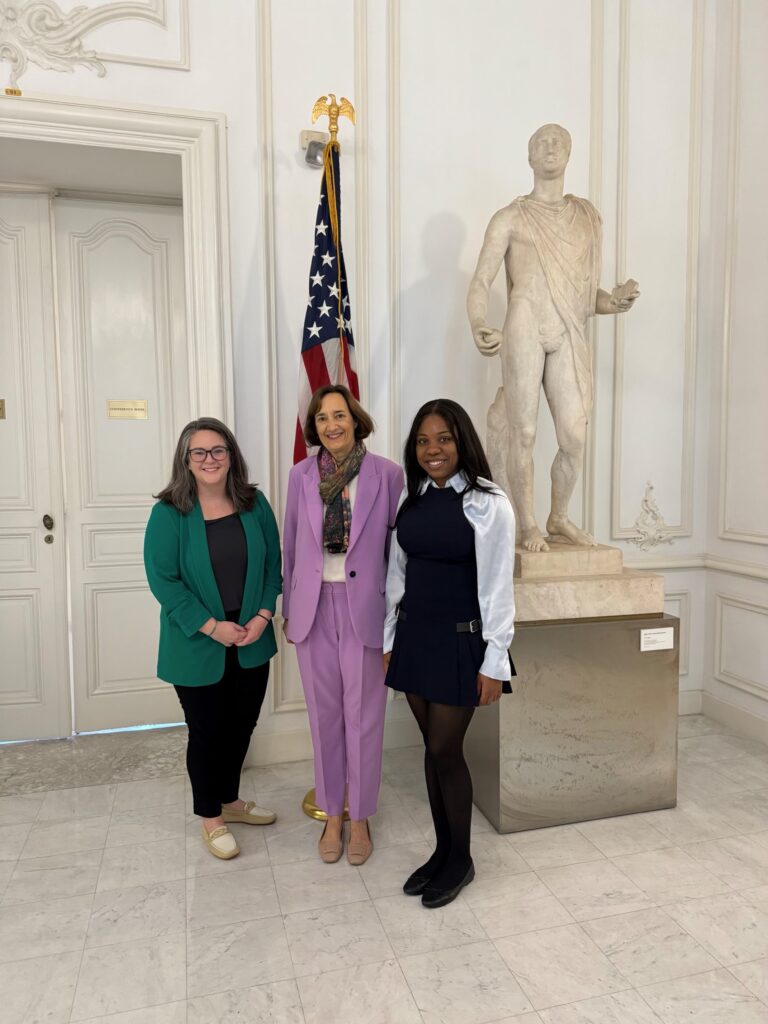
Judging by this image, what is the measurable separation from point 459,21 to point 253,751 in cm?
359

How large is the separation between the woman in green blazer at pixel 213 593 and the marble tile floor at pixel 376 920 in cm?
34

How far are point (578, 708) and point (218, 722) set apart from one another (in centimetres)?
133

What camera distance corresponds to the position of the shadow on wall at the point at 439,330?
3553 mm

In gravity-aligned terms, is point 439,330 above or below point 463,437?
above

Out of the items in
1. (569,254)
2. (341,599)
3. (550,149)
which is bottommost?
(341,599)

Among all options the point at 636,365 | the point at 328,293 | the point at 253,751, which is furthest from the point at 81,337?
the point at 636,365

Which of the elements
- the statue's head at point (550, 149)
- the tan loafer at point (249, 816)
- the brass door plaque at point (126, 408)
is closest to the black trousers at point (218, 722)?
the tan loafer at point (249, 816)

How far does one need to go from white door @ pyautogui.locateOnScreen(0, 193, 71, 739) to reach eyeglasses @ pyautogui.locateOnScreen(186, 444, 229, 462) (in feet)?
5.19

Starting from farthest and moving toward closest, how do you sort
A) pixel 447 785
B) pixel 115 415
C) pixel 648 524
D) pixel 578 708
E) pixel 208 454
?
pixel 648 524
pixel 115 415
pixel 578 708
pixel 208 454
pixel 447 785

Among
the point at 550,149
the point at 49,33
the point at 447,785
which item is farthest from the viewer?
the point at 49,33

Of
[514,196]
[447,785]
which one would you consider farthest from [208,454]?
[514,196]

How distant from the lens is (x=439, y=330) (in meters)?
3.59

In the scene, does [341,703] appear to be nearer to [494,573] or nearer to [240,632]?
[240,632]

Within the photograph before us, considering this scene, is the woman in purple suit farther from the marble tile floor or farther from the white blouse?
the white blouse
